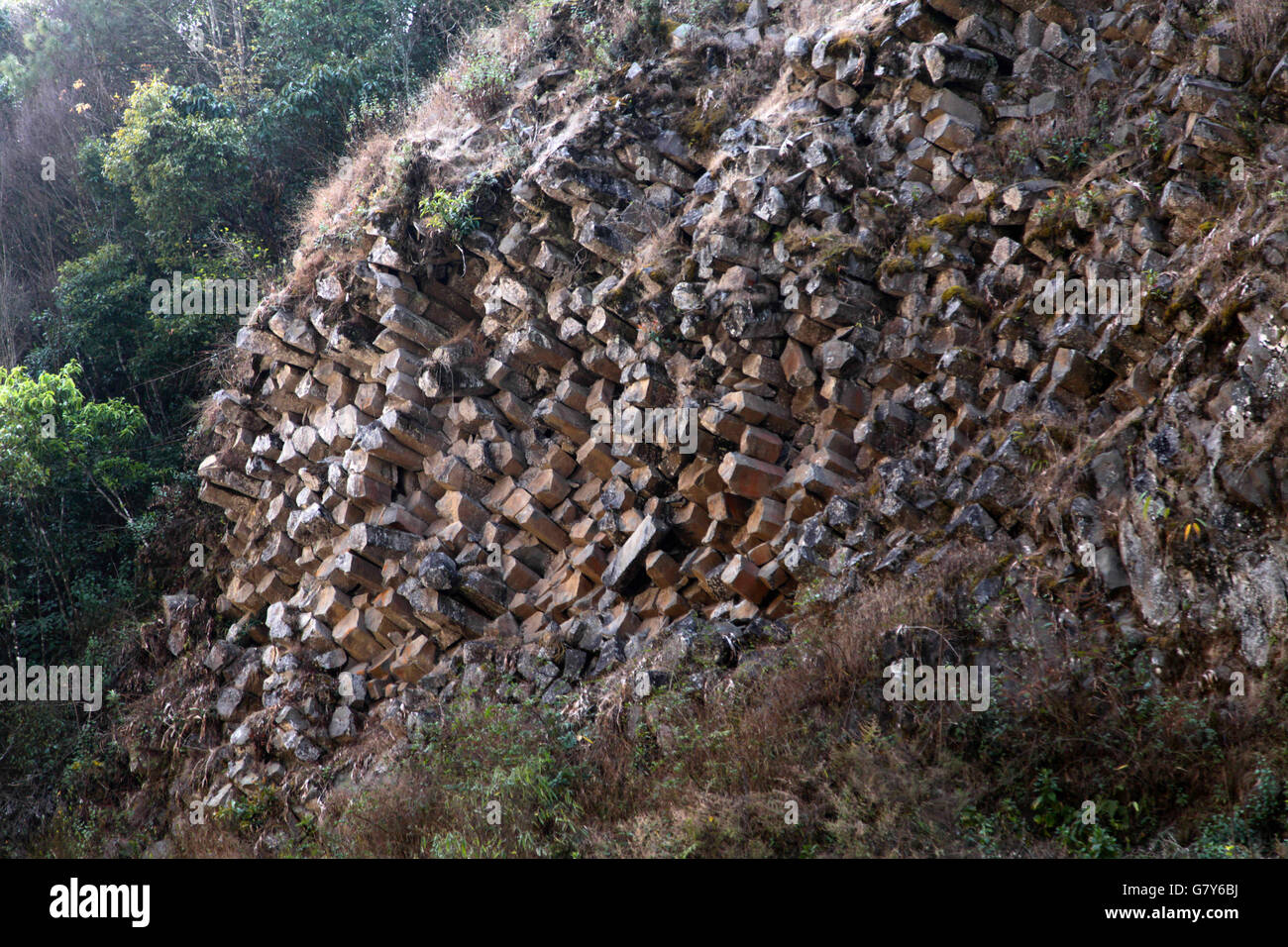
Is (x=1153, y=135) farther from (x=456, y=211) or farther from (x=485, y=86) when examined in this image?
(x=485, y=86)

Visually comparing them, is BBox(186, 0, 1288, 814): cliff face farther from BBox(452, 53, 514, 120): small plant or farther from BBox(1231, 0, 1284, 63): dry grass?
BBox(452, 53, 514, 120): small plant

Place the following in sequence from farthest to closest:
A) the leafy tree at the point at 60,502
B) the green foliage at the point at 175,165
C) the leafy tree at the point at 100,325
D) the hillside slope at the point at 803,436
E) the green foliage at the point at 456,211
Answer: the green foliage at the point at 175,165, the leafy tree at the point at 100,325, the leafy tree at the point at 60,502, the green foliage at the point at 456,211, the hillside slope at the point at 803,436

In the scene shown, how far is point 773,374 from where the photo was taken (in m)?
11.0

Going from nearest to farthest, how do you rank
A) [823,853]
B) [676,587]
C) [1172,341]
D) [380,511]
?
[823,853] → [1172,341] → [676,587] → [380,511]

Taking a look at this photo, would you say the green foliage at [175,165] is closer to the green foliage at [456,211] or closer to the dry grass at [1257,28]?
the green foliage at [456,211]

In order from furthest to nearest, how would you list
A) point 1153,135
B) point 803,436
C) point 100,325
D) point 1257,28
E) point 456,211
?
1. point 100,325
2. point 456,211
3. point 803,436
4. point 1153,135
5. point 1257,28

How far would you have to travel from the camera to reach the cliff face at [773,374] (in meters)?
8.14

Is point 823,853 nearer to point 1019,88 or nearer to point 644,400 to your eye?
point 644,400

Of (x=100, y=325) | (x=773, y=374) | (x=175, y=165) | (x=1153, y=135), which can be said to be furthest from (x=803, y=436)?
(x=175, y=165)

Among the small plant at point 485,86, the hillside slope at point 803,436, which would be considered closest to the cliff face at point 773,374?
the hillside slope at point 803,436

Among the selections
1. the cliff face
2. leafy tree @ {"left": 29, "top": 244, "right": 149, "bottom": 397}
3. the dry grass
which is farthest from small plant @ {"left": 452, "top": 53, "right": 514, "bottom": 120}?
the dry grass
